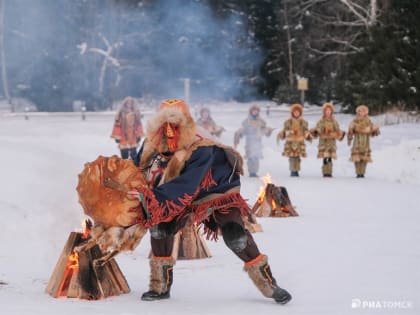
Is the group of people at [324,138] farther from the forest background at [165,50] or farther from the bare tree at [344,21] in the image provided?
the forest background at [165,50]

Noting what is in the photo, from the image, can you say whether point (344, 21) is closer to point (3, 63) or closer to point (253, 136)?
point (3, 63)

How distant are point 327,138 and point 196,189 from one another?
11.7 m

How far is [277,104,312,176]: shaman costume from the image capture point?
17578mm

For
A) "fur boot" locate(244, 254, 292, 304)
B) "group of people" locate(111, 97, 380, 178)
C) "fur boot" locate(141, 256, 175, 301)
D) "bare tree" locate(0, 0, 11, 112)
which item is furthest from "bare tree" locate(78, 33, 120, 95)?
"fur boot" locate(244, 254, 292, 304)

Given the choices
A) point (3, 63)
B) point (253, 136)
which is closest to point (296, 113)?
point (253, 136)

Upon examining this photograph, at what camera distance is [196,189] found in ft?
19.9

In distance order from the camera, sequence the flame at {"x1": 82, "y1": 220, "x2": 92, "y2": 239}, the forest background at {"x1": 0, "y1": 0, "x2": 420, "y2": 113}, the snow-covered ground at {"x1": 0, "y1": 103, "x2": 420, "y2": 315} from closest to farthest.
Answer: the snow-covered ground at {"x1": 0, "y1": 103, "x2": 420, "y2": 315} < the flame at {"x1": 82, "y1": 220, "x2": 92, "y2": 239} < the forest background at {"x1": 0, "y1": 0, "x2": 420, "y2": 113}

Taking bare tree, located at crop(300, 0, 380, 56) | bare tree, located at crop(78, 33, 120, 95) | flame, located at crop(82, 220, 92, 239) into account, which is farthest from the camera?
bare tree, located at crop(78, 33, 120, 95)

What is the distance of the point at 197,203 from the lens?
246 inches

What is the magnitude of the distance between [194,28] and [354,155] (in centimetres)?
2742

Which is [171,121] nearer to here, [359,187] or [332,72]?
[359,187]

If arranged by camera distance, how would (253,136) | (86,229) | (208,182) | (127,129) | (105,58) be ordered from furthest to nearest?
(105,58), (253,136), (127,129), (86,229), (208,182)

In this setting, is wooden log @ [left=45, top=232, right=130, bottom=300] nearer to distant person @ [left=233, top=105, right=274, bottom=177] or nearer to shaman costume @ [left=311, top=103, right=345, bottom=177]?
distant person @ [left=233, top=105, right=274, bottom=177]

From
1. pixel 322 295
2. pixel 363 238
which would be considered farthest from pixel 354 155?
pixel 322 295
